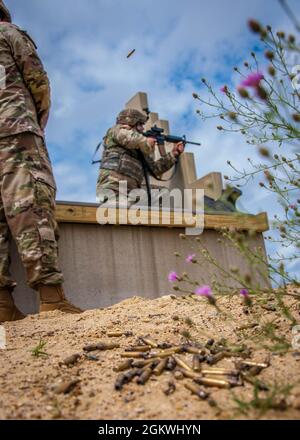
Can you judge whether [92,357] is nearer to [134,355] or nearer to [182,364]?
[134,355]

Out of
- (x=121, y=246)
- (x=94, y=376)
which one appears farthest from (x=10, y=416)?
(x=121, y=246)

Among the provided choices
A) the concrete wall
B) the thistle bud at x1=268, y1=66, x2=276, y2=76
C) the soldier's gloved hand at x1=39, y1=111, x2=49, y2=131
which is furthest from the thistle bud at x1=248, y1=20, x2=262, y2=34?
the concrete wall

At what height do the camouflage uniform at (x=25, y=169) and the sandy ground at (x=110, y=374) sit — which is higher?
the camouflage uniform at (x=25, y=169)

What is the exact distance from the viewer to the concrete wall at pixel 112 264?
3.79m

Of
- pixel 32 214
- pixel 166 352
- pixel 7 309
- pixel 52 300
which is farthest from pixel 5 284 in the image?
pixel 166 352

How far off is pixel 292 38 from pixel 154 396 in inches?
48.3

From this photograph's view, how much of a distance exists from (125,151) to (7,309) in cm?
280

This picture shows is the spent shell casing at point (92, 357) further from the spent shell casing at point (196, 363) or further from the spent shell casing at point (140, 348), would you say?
the spent shell casing at point (196, 363)

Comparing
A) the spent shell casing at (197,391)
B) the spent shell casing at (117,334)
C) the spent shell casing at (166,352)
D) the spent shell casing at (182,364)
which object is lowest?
the spent shell casing at (197,391)

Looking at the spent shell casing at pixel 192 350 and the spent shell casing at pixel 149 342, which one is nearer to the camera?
the spent shell casing at pixel 192 350

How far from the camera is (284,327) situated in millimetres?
2049

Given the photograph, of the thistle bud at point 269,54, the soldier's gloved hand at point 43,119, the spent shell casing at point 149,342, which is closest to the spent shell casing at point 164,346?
the spent shell casing at point 149,342
